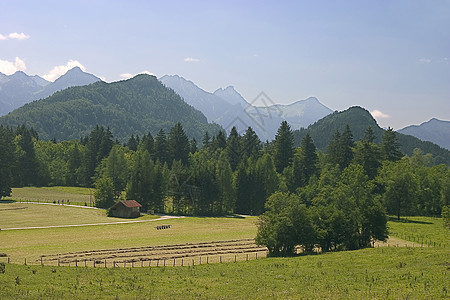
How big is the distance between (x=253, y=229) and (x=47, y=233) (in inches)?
1497

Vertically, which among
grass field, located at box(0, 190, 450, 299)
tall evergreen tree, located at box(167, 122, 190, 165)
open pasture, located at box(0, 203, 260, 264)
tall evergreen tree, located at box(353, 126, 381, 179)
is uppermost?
tall evergreen tree, located at box(167, 122, 190, 165)

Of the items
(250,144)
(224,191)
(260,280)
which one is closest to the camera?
(260,280)

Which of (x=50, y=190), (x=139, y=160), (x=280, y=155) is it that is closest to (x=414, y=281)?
(x=139, y=160)

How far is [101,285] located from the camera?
105 ft

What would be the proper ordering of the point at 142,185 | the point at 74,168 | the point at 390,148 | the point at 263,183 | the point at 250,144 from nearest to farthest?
Result: the point at 142,185 < the point at 263,183 < the point at 390,148 < the point at 250,144 < the point at 74,168

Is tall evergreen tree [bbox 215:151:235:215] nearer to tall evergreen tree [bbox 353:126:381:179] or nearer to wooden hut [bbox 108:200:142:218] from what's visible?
wooden hut [bbox 108:200:142:218]

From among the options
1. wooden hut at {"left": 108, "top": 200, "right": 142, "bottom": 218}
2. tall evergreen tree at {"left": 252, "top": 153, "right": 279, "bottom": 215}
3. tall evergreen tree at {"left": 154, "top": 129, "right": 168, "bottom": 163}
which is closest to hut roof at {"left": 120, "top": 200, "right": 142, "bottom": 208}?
wooden hut at {"left": 108, "top": 200, "right": 142, "bottom": 218}

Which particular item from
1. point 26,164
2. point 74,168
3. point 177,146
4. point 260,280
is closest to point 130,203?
point 177,146

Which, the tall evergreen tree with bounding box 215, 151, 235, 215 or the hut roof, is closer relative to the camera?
the hut roof

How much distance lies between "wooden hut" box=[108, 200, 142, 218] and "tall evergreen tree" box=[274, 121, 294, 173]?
53411 mm

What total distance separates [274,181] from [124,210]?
4226 cm

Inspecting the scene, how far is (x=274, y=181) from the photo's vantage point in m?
110

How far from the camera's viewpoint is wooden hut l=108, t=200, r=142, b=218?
92.3 m

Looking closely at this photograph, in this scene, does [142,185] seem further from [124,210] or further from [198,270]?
[198,270]
